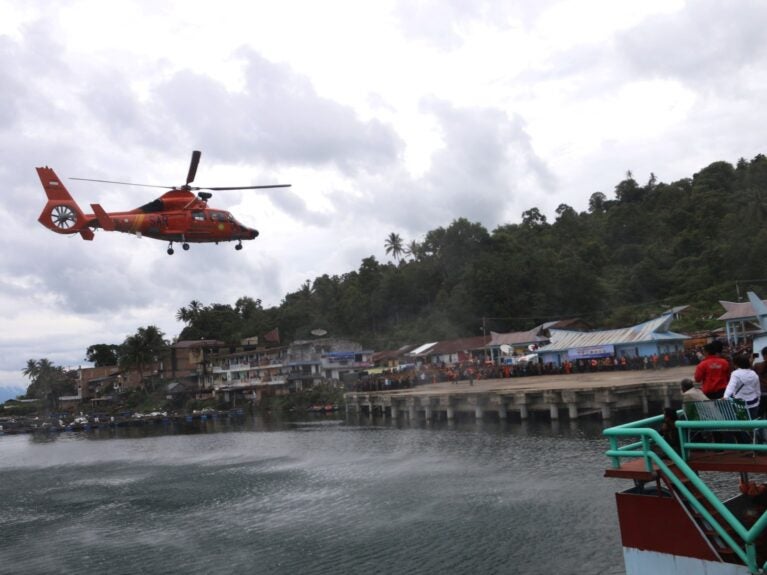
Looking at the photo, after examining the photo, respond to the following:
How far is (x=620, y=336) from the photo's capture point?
2202 inches

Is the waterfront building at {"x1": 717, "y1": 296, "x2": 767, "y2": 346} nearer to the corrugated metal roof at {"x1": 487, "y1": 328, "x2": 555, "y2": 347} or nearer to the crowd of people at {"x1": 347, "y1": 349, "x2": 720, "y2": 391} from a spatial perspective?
the crowd of people at {"x1": 347, "y1": 349, "x2": 720, "y2": 391}

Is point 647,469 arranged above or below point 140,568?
above

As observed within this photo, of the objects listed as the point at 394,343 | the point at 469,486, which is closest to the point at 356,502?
the point at 469,486

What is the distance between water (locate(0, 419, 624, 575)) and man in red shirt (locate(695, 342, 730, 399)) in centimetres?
819

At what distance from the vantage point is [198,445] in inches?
2255

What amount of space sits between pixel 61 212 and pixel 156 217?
4145 millimetres

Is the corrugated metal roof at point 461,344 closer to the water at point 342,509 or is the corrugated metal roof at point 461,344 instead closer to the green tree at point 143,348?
the water at point 342,509

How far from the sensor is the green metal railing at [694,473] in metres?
7.94

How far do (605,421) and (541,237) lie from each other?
71405 mm

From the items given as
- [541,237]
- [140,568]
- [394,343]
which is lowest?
[140,568]

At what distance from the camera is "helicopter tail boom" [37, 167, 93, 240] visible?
29027 millimetres

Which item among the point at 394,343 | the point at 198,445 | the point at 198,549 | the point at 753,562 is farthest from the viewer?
the point at 394,343

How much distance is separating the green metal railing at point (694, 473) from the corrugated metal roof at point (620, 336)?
47148 millimetres

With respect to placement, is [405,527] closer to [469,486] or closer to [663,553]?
[469,486]
